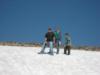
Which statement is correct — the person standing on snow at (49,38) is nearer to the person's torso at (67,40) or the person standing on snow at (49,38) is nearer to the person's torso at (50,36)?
the person's torso at (50,36)

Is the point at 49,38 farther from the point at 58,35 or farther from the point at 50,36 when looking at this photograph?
the point at 58,35

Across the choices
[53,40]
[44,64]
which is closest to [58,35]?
[53,40]

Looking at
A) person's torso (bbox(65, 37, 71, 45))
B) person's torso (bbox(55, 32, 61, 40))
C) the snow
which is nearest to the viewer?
the snow

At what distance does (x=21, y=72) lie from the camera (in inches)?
669

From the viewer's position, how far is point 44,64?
62.8ft

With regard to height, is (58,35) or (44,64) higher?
(58,35)

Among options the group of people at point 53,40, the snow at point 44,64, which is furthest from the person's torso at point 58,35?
the snow at point 44,64

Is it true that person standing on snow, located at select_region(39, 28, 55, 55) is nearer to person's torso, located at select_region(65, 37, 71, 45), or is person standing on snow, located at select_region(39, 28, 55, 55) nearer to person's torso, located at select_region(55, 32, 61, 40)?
person's torso, located at select_region(55, 32, 61, 40)

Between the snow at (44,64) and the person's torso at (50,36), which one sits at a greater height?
the person's torso at (50,36)

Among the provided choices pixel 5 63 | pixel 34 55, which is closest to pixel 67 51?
pixel 34 55

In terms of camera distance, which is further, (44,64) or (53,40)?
(53,40)

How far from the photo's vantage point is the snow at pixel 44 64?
17.4 meters

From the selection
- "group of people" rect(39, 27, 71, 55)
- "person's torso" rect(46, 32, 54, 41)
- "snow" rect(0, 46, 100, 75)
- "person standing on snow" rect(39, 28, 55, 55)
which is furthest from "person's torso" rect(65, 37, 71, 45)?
"person's torso" rect(46, 32, 54, 41)

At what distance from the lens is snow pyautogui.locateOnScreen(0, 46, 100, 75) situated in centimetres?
1744
